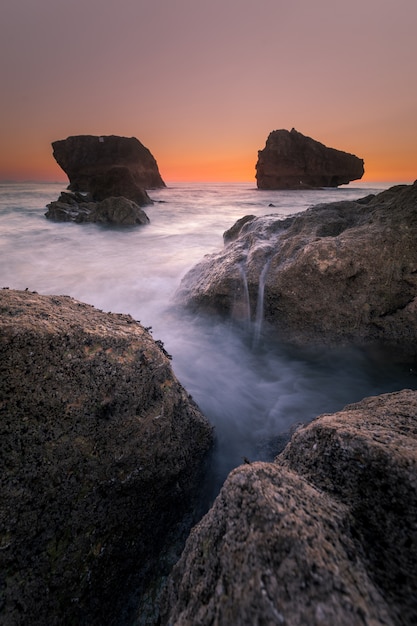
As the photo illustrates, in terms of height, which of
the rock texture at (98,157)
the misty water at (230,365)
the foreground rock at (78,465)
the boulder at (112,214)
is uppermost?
the rock texture at (98,157)

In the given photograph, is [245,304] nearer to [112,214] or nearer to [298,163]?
[112,214]

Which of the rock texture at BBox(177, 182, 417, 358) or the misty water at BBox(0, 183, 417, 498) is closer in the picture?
the misty water at BBox(0, 183, 417, 498)

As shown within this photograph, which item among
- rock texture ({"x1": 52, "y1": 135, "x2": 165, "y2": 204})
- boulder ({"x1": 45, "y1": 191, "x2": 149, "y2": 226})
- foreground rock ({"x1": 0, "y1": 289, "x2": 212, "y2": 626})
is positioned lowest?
foreground rock ({"x1": 0, "y1": 289, "x2": 212, "y2": 626})

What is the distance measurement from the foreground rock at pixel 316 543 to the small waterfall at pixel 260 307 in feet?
9.49

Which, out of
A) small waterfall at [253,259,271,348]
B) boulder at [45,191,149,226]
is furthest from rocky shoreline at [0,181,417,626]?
boulder at [45,191,149,226]

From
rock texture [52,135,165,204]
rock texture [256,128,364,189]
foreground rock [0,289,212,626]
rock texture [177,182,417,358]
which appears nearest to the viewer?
foreground rock [0,289,212,626]

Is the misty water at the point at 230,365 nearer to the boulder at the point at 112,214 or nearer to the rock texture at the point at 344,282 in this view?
the rock texture at the point at 344,282

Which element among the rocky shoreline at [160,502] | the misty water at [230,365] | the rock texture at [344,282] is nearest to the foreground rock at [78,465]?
the rocky shoreline at [160,502]

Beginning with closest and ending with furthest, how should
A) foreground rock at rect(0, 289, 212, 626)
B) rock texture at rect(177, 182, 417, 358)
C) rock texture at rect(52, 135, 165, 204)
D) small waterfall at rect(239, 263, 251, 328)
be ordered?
foreground rock at rect(0, 289, 212, 626) → rock texture at rect(177, 182, 417, 358) → small waterfall at rect(239, 263, 251, 328) → rock texture at rect(52, 135, 165, 204)

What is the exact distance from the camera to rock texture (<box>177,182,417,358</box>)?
373 centimetres

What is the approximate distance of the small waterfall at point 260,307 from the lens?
437 cm

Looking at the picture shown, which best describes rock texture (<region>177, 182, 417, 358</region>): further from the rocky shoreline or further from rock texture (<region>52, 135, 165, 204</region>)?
rock texture (<region>52, 135, 165, 204</region>)

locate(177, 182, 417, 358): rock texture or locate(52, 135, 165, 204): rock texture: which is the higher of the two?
locate(52, 135, 165, 204): rock texture

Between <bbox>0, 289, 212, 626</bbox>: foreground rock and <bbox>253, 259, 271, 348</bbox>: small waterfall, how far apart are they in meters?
2.46
